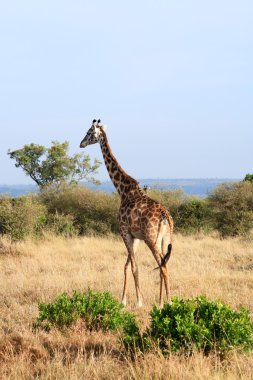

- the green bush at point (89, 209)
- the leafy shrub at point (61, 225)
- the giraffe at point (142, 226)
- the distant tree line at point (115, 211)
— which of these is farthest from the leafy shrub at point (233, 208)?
the giraffe at point (142, 226)

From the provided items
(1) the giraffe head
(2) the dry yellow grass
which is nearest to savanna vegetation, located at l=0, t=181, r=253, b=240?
(2) the dry yellow grass

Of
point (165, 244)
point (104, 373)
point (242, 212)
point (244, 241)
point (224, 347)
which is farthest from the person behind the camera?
point (242, 212)

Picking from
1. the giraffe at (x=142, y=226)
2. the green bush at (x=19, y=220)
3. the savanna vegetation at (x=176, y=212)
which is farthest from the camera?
the savanna vegetation at (x=176, y=212)

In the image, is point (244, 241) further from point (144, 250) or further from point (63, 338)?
point (63, 338)

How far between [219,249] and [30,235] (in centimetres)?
643

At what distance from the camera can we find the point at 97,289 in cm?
1075

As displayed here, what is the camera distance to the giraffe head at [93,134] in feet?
37.2

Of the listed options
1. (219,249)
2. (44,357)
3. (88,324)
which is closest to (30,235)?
(219,249)

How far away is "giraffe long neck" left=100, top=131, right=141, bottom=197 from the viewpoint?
1069 centimetres

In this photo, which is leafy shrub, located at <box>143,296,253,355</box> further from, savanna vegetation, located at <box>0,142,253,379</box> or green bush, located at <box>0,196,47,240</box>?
green bush, located at <box>0,196,47,240</box>

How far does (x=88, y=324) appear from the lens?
26.0 feet

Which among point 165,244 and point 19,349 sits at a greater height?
point 165,244

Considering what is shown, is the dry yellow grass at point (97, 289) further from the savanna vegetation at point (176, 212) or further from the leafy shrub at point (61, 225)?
the savanna vegetation at point (176, 212)

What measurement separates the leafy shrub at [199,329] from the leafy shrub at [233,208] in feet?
51.7
